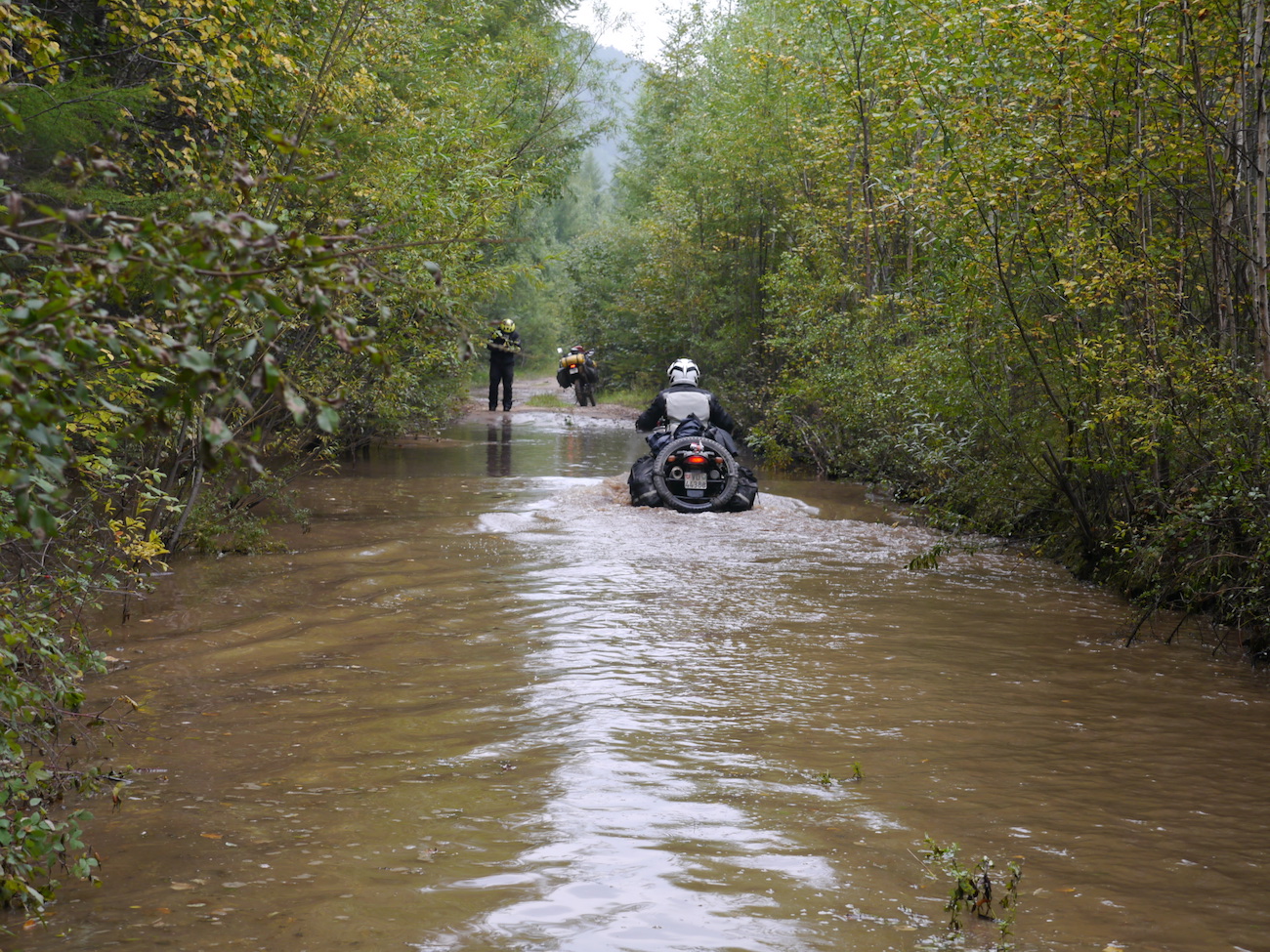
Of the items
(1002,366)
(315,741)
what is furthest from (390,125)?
(315,741)

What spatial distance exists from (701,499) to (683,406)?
1.40 metres

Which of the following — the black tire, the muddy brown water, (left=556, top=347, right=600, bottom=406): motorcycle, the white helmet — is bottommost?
the muddy brown water

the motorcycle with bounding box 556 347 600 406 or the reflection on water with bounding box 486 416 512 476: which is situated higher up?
the motorcycle with bounding box 556 347 600 406

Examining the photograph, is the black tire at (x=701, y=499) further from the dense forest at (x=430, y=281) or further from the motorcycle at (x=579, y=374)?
the motorcycle at (x=579, y=374)

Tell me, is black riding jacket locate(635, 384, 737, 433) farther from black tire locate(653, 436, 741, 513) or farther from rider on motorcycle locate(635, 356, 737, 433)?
black tire locate(653, 436, 741, 513)

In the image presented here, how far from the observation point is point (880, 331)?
1570 cm

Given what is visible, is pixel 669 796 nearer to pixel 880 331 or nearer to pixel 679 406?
pixel 679 406

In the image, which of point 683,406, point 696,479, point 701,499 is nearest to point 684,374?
point 683,406

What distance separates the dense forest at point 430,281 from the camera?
2.87 metres

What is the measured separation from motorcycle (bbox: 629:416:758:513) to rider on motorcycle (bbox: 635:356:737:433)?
630mm

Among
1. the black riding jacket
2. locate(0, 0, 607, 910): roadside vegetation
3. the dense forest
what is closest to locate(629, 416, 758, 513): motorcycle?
the black riding jacket

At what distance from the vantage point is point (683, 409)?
47.1ft

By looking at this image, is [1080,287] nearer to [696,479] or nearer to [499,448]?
[696,479]

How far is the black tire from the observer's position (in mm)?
13430
